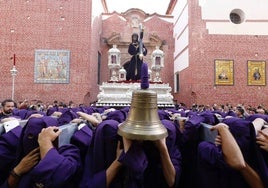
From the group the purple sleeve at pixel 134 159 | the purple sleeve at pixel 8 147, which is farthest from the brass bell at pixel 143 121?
the purple sleeve at pixel 8 147

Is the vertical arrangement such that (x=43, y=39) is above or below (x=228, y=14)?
below

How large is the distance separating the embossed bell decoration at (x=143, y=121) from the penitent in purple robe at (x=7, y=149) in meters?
1.36

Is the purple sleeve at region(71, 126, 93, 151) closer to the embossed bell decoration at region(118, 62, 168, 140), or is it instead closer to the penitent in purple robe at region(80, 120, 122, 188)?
the penitent in purple robe at region(80, 120, 122, 188)

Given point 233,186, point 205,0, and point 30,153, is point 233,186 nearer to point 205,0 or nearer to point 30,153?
point 30,153

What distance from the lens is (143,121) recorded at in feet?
4.93

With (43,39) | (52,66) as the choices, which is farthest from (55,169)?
(43,39)

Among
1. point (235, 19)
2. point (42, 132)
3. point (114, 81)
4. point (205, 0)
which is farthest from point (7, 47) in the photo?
point (42, 132)

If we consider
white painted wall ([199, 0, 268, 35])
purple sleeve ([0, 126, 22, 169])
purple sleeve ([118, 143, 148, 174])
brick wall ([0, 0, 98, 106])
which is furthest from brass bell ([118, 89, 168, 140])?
white painted wall ([199, 0, 268, 35])

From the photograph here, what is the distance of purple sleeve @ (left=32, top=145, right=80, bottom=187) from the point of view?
73.1 inches

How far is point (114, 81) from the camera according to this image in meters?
12.0

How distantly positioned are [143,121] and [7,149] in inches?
60.8

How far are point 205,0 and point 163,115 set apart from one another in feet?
47.5

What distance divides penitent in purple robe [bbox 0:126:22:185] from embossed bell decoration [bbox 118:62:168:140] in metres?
1.36

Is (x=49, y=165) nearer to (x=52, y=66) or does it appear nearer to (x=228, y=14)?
(x=52, y=66)
